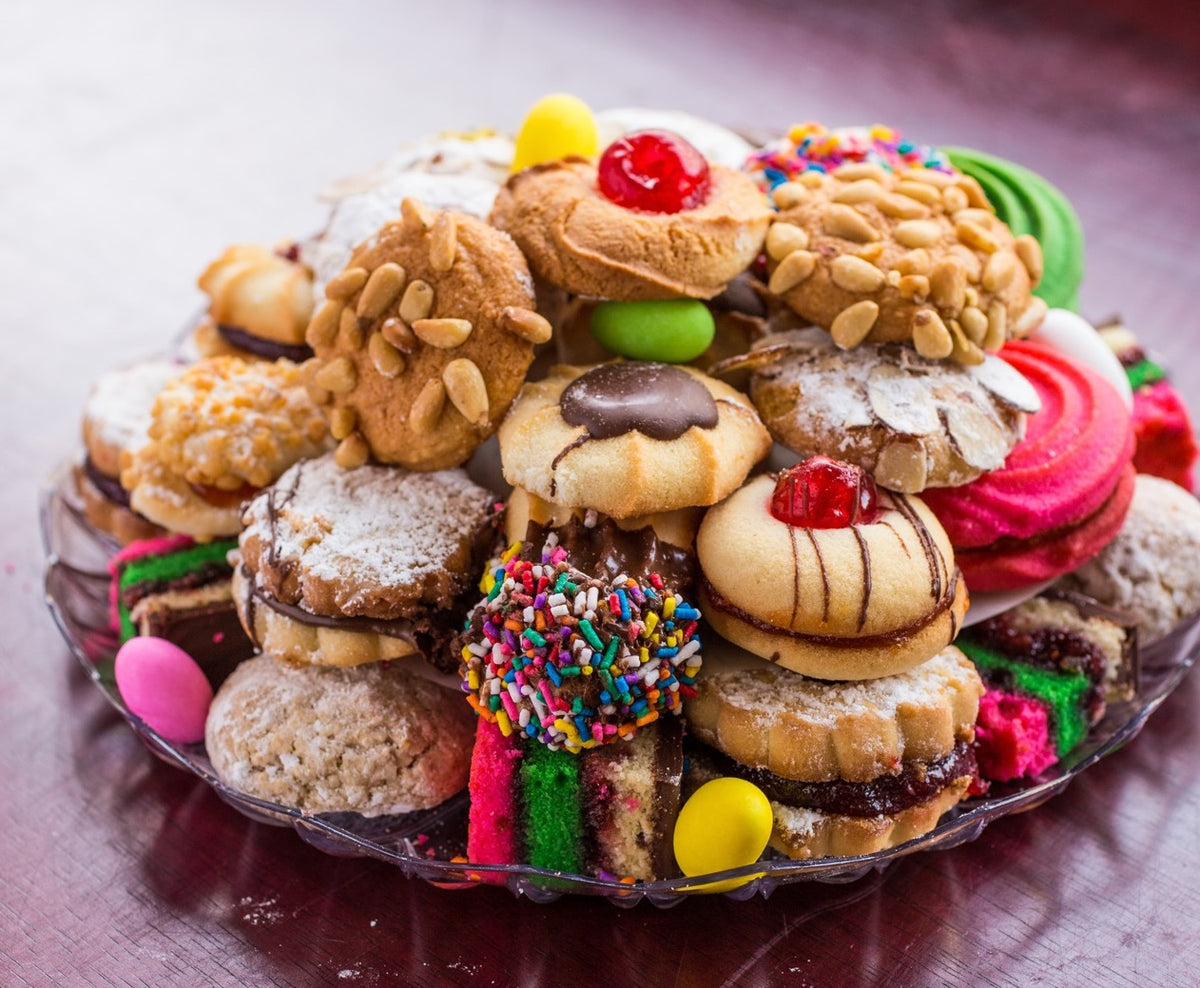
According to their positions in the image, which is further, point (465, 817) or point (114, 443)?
point (114, 443)

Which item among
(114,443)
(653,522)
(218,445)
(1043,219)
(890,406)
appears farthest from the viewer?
(1043,219)

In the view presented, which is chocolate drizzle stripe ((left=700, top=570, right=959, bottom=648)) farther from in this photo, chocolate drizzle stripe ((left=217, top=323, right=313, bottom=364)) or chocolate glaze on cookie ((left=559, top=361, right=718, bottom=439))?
chocolate drizzle stripe ((left=217, top=323, right=313, bottom=364))

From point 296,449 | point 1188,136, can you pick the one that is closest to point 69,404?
point 296,449

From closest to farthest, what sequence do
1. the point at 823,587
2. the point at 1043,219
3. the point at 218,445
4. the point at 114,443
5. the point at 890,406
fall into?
the point at 823,587, the point at 890,406, the point at 218,445, the point at 114,443, the point at 1043,219

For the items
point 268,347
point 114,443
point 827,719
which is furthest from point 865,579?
point 114,443

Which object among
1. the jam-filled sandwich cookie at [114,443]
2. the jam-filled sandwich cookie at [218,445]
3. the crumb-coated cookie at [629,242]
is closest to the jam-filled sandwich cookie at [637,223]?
the crumb-coated cookie at [629,242]

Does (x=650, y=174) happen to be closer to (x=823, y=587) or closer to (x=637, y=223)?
(x=637, y=223)

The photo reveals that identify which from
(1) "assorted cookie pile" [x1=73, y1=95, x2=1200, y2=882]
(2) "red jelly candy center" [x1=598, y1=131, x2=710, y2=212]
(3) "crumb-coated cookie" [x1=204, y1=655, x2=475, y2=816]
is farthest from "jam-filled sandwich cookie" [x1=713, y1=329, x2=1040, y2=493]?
(3) "crumb-coated cookie" [x1=204, y1=655, x2=475, y2=816]
